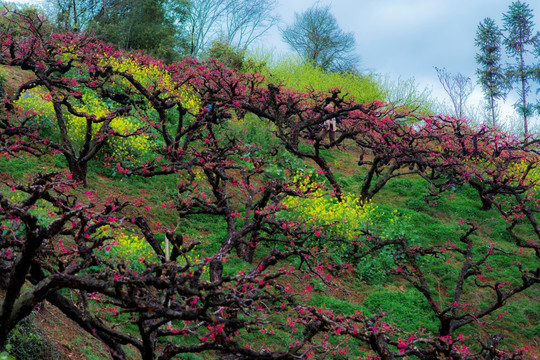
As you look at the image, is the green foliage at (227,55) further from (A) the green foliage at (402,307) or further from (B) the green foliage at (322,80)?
(A) the green foliage at (402,307)

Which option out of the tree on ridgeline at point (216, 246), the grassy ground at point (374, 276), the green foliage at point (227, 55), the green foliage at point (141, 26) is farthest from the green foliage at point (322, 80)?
the grassy ground at point (374, 276)

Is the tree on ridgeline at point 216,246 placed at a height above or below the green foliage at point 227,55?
below

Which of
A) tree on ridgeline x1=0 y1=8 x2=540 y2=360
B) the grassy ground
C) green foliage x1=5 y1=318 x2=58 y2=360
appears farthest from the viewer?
the grassy ground

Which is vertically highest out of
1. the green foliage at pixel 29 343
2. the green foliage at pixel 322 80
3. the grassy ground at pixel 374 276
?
the green foliage at pixel 322 80

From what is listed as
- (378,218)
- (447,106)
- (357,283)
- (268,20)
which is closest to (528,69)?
(447,106)

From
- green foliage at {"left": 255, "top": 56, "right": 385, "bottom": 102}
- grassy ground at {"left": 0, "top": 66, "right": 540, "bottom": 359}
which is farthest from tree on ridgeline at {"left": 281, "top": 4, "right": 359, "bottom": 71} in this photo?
grassy ground at {"left": 0, "top": 66, "right": 540, "bottom": 359}

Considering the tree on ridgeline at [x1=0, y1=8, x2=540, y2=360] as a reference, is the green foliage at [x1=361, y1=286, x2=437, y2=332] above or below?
Result: below

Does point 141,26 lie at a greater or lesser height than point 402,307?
greater

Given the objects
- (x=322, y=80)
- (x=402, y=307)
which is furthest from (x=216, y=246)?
(x=322, y=80)

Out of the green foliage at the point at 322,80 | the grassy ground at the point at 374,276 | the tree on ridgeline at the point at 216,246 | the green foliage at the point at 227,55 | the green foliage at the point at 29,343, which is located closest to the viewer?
the tree on ridgeline at the point at 216,246

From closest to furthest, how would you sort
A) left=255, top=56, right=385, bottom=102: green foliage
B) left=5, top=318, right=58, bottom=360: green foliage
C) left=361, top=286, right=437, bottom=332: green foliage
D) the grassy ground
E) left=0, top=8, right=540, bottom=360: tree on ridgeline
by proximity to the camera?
left=0, top=8, right=540, bottom=360: tree on ridgeline → left=5, top=318, right=58, bottom=360: green foliage → the grassy ground → left=361, top=286, right=437, bottom=332: green foliage → left=255, top=56, right=385, bottom=102: green foliage

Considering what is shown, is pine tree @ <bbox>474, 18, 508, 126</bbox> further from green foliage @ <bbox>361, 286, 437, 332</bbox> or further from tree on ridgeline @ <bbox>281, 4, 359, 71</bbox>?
green foliage @ <bbox>361, 286, 437, 332</bbox>

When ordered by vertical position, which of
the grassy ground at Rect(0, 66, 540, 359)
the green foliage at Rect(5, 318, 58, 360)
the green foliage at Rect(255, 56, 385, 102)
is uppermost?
the green foliage at Rect(255, 56, 385, 102)

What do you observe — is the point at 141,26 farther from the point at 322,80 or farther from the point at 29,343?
the point at 29,343
